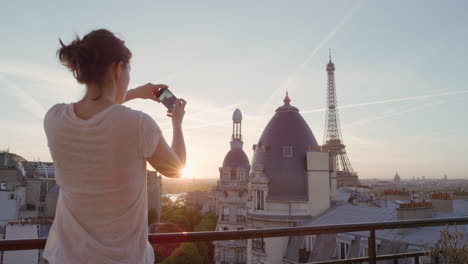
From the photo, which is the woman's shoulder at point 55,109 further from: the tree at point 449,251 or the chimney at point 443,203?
the chimney at point 443,203

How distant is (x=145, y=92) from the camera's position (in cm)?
314

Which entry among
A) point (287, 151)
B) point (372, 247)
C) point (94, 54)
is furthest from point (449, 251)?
point (287, 151)

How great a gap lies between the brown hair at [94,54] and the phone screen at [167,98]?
0.55 meters

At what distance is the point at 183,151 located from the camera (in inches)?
99.7

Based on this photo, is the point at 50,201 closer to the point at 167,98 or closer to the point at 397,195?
the point at 397,195

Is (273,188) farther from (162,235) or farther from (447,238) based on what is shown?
(162,235)

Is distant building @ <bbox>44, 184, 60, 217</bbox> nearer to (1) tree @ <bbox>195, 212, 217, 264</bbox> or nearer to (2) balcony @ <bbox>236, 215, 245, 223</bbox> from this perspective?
(1) tree @ <bbox>195, 212, 217, 264</bbox>

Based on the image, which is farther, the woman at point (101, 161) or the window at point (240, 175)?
the window at point (240, 175)

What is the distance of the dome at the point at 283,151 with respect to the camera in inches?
1059

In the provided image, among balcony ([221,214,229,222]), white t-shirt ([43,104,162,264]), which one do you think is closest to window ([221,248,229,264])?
balcony ([221,214,229,222])

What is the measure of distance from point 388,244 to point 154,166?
657 inches

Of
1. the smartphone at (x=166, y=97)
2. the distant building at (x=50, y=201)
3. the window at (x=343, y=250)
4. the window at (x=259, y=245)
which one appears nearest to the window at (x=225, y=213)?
the distant building at (x=50, y=201)

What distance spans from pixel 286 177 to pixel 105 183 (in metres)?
25.4

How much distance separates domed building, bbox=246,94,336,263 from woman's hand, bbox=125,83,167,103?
22.9 m
